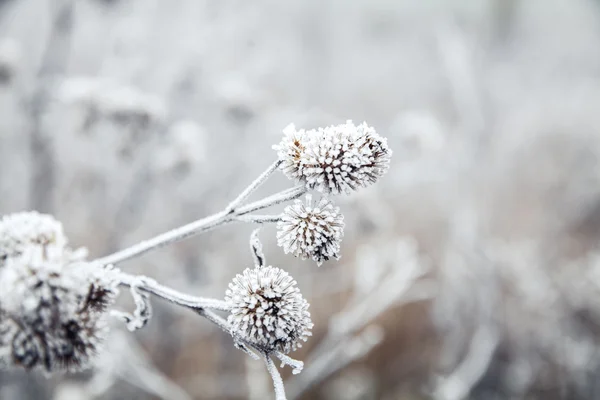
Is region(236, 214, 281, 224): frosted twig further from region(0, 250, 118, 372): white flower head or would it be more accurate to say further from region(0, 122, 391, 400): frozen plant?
region(0, 250, 118, 372): white flower head

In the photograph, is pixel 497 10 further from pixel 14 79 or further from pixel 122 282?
pixel 122 282

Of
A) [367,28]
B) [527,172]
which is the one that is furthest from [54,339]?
[367,28]

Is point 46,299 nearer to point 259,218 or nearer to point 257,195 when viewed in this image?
point 259,218

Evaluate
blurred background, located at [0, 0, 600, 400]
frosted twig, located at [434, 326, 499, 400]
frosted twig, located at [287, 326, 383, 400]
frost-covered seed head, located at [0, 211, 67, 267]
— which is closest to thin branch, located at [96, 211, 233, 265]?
frost-covered seed head, located at [0, 211, 67, 267]

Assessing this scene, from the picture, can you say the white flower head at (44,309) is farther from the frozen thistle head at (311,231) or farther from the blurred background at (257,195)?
the blurred background at (257,195)

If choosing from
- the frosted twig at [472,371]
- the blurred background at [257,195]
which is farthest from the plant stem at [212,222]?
the frosted twig at [472,371]

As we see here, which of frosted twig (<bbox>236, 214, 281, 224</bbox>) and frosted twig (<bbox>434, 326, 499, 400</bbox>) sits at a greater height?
frosted twig (<bbox>434, 326, 499, 400</bbox>)

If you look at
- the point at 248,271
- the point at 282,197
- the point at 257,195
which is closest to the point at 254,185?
the point at 282,197
